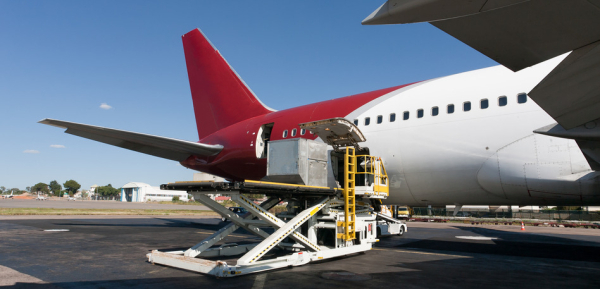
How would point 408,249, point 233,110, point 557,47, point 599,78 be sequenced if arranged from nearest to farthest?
1. point 557,47
2. point 599,78
3. point 408,249
4. point 233,110

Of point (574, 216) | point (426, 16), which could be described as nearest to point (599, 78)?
point (426, 16)

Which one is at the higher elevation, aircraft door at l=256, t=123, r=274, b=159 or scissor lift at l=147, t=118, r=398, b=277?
aircraft door at l=256, t=123, r=274, b=159

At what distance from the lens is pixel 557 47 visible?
3605mm

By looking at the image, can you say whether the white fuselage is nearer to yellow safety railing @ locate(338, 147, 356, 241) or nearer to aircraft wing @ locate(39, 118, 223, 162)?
yellow safety railing @ locate(338, 147, 356, 241)

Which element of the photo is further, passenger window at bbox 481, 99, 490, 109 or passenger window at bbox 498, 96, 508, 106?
passenger window at bbox 481, 99, 490, 109

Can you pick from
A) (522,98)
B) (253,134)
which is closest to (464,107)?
(522,98)

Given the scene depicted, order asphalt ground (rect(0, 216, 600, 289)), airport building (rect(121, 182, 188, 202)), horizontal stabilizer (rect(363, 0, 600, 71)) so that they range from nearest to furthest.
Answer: horizontal stabilizer (rect(363, 0, 600, 71)) → asphalt ground (rect(0, 216, 600, 289)) → airport building (rect(121, 182, 188, 202))

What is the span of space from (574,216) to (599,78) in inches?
1605

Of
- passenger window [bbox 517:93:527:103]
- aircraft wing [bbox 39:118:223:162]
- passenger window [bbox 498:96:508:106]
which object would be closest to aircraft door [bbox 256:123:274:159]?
aircraft wing [bbox 39:118:223:162]

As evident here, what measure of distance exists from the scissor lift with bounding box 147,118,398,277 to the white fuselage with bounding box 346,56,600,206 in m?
1.13

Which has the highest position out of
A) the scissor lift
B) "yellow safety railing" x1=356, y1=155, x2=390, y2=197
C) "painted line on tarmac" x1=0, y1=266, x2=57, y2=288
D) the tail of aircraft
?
the tail of aircraft

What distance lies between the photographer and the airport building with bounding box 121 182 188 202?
445 ft

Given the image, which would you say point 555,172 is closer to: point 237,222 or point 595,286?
point 595,286

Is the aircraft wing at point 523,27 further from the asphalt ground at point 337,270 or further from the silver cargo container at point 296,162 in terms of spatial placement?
the silver cargo container at point 296,162
